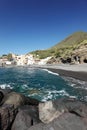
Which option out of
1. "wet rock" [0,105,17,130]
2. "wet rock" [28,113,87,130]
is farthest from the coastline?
"wet rock" [28,113,87,130]

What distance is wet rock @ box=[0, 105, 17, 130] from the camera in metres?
11.8

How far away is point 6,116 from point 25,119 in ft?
3.86

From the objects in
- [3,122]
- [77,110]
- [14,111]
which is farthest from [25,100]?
[77,110]

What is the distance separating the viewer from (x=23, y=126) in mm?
11477

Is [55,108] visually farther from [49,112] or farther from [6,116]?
[6,116]

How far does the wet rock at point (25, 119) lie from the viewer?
11.6m

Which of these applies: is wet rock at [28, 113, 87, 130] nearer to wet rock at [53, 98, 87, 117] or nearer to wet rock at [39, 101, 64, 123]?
wet rock at [53, 98, 87, 117]

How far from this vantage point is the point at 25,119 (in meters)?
11.8

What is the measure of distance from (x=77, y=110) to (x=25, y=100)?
5.87 m

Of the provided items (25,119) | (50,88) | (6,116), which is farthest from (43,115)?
(50,88)

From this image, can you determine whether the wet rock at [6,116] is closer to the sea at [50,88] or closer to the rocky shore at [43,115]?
the rocky shore at [43,115]

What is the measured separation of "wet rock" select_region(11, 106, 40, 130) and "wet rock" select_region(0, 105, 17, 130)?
0.43 metres

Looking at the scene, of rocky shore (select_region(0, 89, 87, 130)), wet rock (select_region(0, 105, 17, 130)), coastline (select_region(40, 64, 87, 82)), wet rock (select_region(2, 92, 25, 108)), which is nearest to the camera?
rocky shore (select_region(0, 89, 87, 130))

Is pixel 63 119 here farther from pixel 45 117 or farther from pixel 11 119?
pixel 11 119
